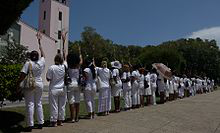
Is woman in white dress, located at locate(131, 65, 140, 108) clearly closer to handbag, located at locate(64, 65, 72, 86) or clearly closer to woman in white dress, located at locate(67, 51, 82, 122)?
woman in white dress, located at locate(67, 51, 82, 122)

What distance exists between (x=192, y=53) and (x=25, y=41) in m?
35.3

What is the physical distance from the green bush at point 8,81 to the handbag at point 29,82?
4.27 ft

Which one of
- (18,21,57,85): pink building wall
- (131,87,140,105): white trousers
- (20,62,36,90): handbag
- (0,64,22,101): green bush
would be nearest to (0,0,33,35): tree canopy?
(20,62,36,90): handbag

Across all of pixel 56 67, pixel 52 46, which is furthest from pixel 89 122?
pixel 52 46

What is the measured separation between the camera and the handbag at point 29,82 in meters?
7.63

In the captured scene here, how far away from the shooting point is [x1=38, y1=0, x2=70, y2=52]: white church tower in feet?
172

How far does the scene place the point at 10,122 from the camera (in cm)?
905

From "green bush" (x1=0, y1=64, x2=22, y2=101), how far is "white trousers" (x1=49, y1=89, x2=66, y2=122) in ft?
4.01

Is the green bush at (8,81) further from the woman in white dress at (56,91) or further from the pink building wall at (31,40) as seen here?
the pink building wall at (31,40)

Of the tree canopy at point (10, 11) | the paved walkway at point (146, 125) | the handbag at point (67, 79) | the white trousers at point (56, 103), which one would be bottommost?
the paved walkway at point (146, 125)

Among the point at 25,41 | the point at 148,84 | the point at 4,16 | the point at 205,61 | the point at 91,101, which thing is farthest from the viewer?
the point at 205,61

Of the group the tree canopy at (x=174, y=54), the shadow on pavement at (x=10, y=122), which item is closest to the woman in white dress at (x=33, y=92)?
the shadow on pavement at (x=10, y=122)

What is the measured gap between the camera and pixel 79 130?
8.01m

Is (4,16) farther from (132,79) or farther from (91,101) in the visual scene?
(132,79)
